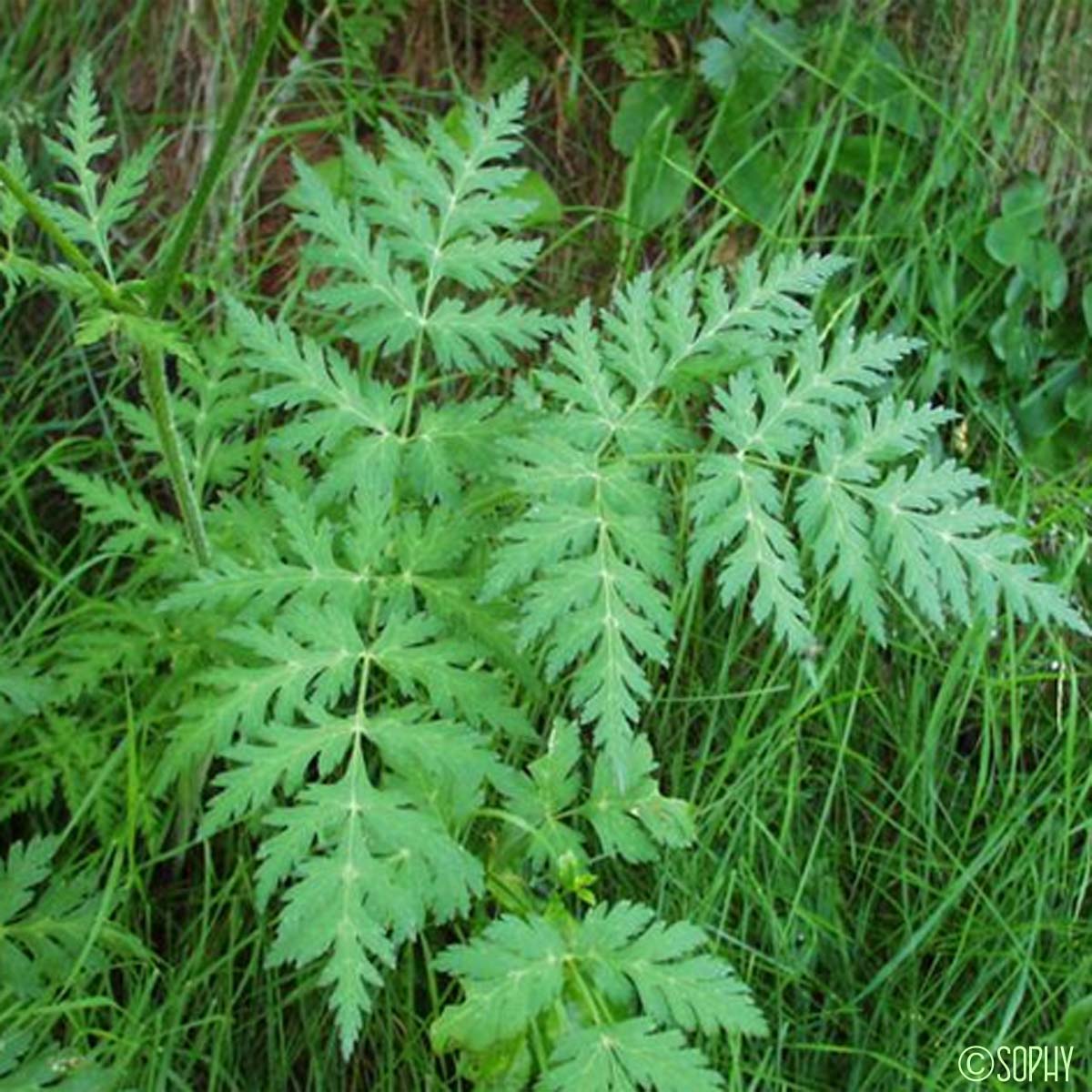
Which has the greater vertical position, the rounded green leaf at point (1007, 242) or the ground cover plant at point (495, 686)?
the rounded green leaf at point (1007, 242)

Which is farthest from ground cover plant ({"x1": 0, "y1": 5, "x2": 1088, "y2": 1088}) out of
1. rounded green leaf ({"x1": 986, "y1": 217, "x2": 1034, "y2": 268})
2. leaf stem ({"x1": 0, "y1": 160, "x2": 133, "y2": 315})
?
rounded green leaf ({"x1": 986, "y1": 217, "x2": 1034, "y2": 268})

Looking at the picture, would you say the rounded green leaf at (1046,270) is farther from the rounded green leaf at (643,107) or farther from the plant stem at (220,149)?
the plant stem at (220,149)

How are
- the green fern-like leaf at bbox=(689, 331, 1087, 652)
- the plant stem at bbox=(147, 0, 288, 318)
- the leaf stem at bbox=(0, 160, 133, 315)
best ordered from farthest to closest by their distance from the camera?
the green fern-like leaf at bbox=(689, 331, 1087, 652) < the leaf stem at bbox=(0, 160, 133, 315) < the plant stem at bbox=(147, 0, 288, 318)

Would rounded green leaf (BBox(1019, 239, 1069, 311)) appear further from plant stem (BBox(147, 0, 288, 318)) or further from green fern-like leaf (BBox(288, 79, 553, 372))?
plant stem (BBox(147, 0, 288, 318))

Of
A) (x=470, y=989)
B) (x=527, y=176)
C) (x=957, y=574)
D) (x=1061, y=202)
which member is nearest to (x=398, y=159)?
(x=527, y=176)

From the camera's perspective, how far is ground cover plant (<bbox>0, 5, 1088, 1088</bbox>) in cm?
187

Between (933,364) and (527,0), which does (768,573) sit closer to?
(933,364)

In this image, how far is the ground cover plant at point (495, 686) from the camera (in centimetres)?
187

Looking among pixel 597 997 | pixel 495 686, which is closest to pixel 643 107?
pixel 495 686

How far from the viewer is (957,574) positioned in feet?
6.16

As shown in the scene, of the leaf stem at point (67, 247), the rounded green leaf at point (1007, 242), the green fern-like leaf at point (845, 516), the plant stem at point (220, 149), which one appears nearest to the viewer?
the plant stem at point (220, 149)

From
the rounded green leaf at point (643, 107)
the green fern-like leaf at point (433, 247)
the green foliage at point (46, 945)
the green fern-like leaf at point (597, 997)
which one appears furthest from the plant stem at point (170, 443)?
the rounded green leaf at point (643, 107)

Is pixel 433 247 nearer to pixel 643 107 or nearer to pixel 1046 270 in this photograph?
pixel 643 107

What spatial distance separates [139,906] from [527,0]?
165cm
